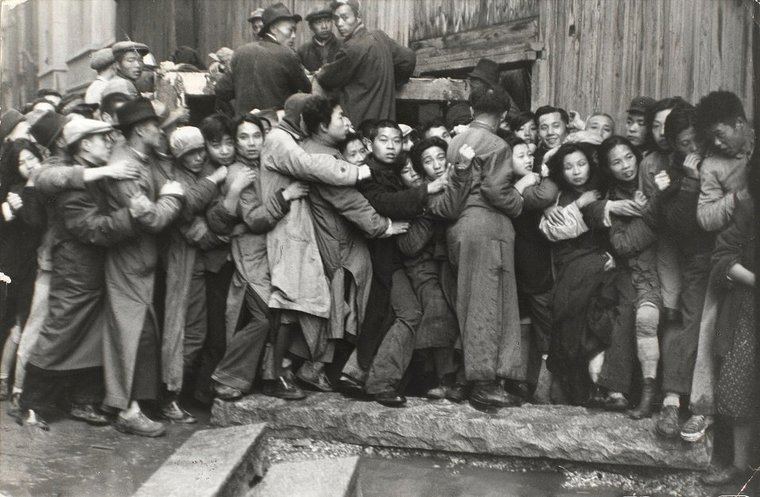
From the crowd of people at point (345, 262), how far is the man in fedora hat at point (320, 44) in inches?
101

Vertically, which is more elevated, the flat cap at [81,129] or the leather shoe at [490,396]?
the flat cap at [81,129]

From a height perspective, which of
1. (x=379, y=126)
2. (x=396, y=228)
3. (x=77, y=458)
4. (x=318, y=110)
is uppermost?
(x=318, y=110)

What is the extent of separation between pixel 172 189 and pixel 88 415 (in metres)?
1.61

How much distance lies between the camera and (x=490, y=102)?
603 centimetres

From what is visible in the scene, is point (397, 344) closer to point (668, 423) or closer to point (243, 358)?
point (243, 358)

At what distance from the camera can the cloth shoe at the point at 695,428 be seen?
203 inches

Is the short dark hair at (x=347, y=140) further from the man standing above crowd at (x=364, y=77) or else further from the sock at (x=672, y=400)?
the sock at (x=672, y=400)

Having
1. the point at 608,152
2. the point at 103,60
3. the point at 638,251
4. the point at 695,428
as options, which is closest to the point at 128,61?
the point at 103,60

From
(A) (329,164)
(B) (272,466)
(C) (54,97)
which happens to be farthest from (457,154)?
(C) (54,97)

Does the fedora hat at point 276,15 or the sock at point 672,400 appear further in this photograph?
the fedora hat at point 276,15

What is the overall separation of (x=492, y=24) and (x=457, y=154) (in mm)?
3170

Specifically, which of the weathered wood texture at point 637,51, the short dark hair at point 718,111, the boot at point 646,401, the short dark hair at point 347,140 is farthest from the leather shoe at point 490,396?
the weathered wood texture at point 637,51

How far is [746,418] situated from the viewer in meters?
4.97

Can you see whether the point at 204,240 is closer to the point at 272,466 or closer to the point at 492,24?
the point at 272,466
